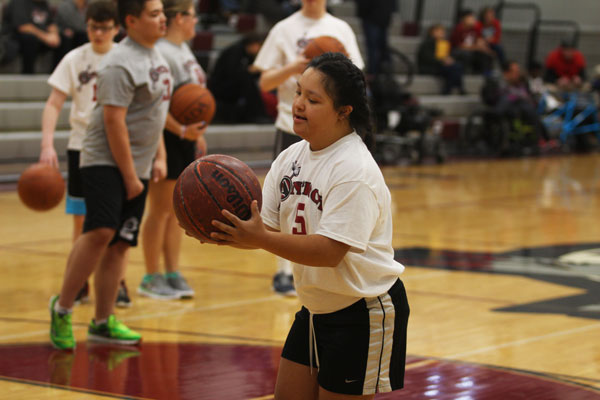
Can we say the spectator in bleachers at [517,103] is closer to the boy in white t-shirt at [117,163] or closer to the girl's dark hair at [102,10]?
the girl's dark hair at [102,10]

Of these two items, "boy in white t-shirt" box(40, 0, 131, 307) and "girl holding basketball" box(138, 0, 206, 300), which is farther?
"girl holding basketball" box(138, 0, 206, 300)

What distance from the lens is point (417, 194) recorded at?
32.0 ft

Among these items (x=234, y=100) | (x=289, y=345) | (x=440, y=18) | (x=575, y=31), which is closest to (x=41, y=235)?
(x=289, y=345)

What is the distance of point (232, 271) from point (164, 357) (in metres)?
1.96

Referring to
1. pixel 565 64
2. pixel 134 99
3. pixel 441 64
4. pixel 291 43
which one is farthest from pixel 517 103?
pixel 134 99

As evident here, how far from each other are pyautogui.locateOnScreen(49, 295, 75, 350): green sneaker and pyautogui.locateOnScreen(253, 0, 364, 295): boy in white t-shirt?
150cm

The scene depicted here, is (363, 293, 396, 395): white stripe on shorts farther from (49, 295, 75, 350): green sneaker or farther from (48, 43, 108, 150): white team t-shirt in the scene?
(48, 43, 108, 150): white team t-shirt

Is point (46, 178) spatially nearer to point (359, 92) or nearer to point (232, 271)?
point (232, 271)

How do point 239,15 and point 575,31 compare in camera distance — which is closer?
point 239,15

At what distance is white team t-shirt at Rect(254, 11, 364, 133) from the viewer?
5.24m

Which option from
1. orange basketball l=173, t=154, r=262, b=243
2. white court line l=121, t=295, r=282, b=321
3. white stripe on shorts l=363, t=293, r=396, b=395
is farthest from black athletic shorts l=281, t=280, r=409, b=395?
white court line l=121, t=295, r=282, b=321

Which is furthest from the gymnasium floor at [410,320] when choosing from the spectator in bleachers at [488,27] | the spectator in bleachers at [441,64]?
the spectator in bleachers at [488,27]

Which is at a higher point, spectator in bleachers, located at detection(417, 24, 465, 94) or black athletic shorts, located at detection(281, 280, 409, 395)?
black athletic shorts, located at detection(281, 280, 409, 395)

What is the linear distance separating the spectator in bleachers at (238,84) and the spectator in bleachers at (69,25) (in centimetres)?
172
